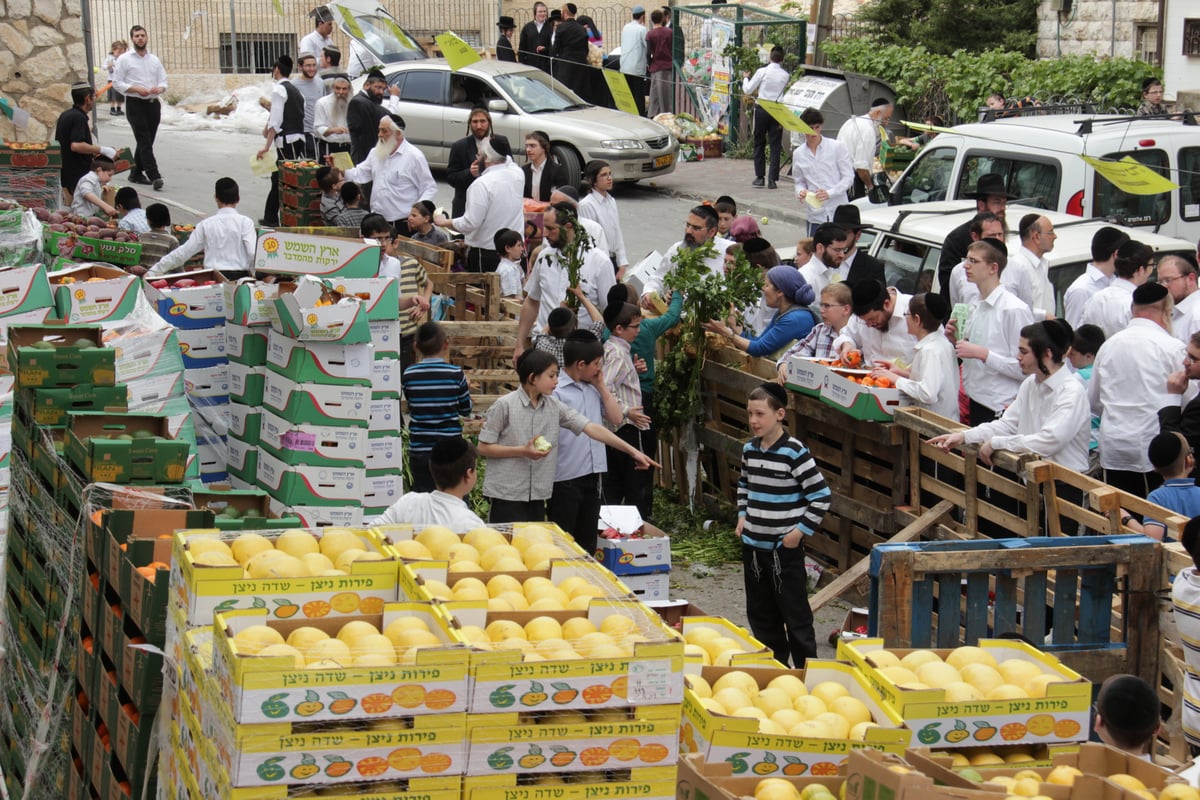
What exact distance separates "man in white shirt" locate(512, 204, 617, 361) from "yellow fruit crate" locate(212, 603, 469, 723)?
7.10 meters

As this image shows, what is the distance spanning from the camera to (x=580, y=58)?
85.4ft

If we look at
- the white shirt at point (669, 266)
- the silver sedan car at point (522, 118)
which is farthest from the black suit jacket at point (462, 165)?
the silver sedan car at point (522, 118)

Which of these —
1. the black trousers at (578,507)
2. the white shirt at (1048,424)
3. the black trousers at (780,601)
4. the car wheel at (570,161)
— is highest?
the car wheel at (570,161)

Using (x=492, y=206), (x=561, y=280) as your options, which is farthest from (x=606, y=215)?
(x=561, y=280)

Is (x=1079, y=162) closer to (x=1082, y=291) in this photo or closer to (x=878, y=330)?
(x=1082, y=291)

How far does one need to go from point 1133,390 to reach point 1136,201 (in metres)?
5.26

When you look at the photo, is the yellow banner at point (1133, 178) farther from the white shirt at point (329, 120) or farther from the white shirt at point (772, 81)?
the white shirt at point (772, 81)

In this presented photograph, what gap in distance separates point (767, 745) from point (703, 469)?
22.3ft

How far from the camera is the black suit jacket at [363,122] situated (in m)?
17.7

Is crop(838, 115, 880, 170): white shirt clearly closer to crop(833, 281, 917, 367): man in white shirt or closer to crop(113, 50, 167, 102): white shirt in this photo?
crop(833, 281, 917, 367): man in white shirt

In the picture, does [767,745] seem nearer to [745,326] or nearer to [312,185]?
[745,326]

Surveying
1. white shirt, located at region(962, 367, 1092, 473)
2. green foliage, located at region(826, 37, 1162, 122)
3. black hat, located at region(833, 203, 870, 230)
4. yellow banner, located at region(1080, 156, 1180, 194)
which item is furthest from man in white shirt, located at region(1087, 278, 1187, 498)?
green foliage, located at region(826, 37, 1162, 122)

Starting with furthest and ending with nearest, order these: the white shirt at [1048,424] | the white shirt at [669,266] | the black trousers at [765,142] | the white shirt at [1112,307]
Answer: the black trousers at [765,142] < the white shirt at [669,266] < the white shirt at [1112,307] < the white shirt at [1048,424]

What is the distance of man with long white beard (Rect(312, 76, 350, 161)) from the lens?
18.3 metres
